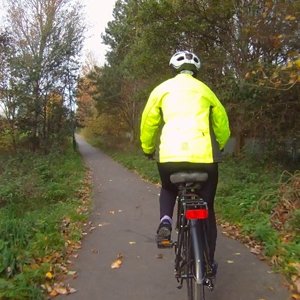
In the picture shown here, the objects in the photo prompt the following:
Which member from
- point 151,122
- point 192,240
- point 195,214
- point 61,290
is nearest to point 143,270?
point 61,290

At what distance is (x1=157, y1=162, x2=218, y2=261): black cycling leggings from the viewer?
3.68 m

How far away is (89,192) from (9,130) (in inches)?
613

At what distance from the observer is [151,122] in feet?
12.9

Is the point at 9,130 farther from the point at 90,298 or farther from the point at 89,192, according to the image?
the point at 90,298

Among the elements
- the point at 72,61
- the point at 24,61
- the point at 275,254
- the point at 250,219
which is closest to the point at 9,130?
the point at 24,61

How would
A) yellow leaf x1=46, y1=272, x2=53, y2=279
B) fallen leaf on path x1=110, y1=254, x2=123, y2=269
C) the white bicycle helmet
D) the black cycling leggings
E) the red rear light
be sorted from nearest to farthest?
1. the red rear light
2. the black cycling leggings
3. the white bicycle helmet
4. yellow leaf x1=46, y1=272, x2=53, y2=279
5. fallen leaf on path x1=110, y1=254, x2=123, y2=269

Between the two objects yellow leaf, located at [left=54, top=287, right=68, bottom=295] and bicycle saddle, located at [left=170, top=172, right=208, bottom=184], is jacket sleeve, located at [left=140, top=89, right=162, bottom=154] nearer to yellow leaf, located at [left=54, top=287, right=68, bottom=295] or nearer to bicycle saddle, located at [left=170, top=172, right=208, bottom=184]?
bicycle saddle, located at [left=170, top=172, right=208, bottom=184]

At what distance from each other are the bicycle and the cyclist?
10 cm

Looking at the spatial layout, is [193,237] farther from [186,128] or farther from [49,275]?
[49,275]

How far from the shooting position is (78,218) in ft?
27.0

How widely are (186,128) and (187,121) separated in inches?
2.5

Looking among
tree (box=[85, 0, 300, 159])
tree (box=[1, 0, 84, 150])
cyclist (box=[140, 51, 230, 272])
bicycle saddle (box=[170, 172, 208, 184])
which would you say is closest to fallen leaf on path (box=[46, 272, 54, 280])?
cyclist (box=[140, 51, 230, 272])

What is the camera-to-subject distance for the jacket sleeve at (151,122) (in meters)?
3.88

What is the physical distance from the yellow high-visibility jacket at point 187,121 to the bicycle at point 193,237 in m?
0.20
